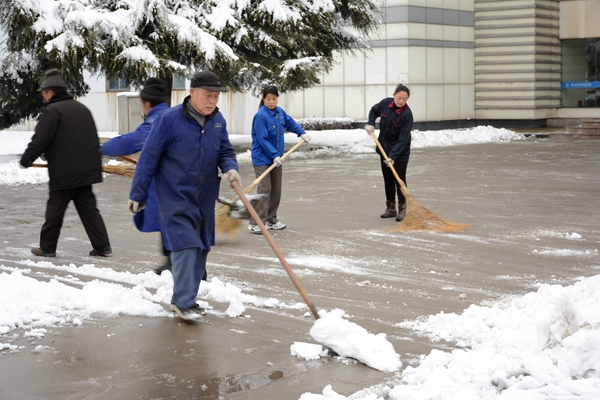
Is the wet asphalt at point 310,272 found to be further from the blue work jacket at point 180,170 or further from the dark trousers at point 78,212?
the blue work jacket at point 180,170

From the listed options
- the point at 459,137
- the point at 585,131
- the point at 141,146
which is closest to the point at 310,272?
the point at 141,146

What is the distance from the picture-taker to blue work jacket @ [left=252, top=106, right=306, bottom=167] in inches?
409

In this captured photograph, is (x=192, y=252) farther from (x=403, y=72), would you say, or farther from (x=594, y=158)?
(x=403, y=72)

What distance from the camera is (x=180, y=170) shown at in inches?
243

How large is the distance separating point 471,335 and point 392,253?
3.39 m

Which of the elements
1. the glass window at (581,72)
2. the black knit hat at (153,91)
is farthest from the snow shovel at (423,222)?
the glass window at (581,72)

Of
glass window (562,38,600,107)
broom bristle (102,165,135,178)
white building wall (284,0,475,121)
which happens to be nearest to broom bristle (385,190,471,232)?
broom bristle (102,165,135,178)

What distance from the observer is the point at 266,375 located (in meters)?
5.08

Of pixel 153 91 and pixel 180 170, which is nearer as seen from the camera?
pixel 180 170

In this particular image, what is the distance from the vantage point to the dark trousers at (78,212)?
28.7 feet

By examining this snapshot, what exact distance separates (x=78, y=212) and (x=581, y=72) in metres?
33.5

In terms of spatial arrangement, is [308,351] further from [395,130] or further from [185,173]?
[395,130]

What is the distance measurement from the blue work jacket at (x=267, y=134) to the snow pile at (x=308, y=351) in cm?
513

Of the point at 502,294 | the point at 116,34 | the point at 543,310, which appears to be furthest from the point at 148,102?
the point at 116,34
